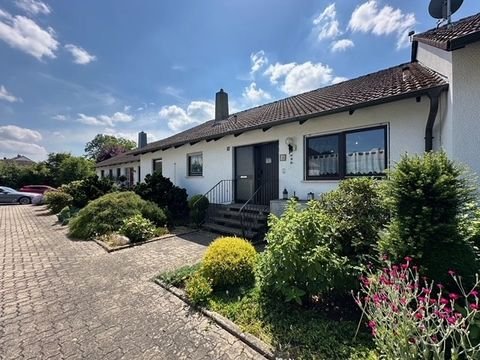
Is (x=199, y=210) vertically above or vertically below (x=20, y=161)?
below

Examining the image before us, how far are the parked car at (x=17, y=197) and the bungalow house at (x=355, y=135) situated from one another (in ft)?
60.6

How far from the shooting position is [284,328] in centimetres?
296

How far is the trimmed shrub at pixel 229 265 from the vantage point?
4023mm

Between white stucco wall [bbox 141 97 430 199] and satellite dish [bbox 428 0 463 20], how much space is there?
170 inches

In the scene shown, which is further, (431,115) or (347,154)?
(347,154)

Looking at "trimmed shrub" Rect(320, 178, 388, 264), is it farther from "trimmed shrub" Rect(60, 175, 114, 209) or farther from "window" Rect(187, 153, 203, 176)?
"trimmed shrub" Rect(60, 175, 114, 209)

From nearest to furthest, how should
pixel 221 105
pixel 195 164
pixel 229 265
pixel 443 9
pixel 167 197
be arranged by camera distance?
1. pixel 229 265
2. pixel 443 9
3. pixel 167 197
4. pixel 195 164
5. pixel 221 105

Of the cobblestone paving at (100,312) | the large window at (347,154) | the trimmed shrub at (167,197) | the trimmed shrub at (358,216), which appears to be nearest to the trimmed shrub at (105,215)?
the trimmed shrub at (167,197)

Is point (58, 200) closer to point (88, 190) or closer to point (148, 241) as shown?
point (88, 190)

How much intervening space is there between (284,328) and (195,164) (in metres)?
9.66

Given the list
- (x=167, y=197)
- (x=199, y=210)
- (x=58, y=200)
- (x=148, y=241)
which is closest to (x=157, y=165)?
(x=167, y=197)

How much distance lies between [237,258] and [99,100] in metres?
13.3

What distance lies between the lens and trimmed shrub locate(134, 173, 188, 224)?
10.5 m

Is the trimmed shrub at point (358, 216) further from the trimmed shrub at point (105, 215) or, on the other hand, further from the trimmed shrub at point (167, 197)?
the trimmed shrub at point (167, 197)
